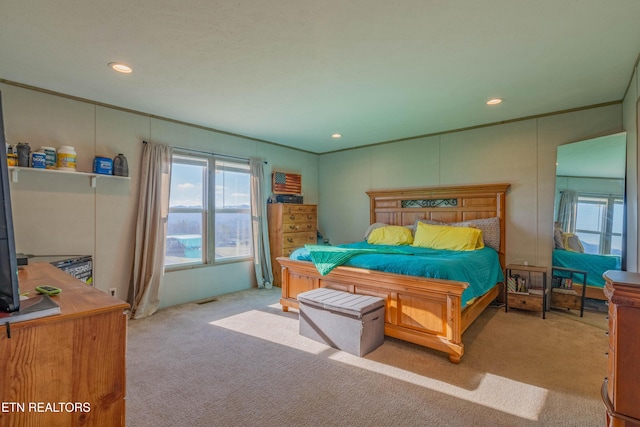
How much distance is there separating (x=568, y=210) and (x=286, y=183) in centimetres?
410

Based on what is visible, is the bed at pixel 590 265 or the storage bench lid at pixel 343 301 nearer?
the storage bench lid at pixel 343 301

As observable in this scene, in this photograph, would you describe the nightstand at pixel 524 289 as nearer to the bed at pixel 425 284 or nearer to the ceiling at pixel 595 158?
the bed at pixel 425 284

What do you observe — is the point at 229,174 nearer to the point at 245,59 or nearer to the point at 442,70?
the point at 245,59

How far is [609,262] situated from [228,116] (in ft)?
15.4

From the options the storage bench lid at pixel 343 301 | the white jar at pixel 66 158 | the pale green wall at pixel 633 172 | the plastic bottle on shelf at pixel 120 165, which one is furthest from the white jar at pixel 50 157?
the pale green wall at pixel 633 172

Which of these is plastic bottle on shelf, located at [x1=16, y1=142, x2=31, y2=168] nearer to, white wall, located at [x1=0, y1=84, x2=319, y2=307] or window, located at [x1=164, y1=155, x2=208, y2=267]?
white wall, located at [x1=0, y1=84, x2=319, y2=307]

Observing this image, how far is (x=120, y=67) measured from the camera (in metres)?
2.67

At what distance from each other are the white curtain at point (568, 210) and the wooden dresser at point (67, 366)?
4.51m

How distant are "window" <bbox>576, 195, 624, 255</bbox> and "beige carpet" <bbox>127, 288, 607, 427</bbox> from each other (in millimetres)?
849

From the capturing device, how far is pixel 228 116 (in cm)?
402

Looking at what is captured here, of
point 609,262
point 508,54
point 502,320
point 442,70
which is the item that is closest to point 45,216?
point 442,70

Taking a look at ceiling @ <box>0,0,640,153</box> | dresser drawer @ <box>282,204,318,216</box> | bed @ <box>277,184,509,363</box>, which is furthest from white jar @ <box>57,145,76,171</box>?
dresser drawer @ <box>282,204,318,216</box>

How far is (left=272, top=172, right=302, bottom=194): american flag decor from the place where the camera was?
5.48m

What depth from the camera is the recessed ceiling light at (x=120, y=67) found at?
262 cm
